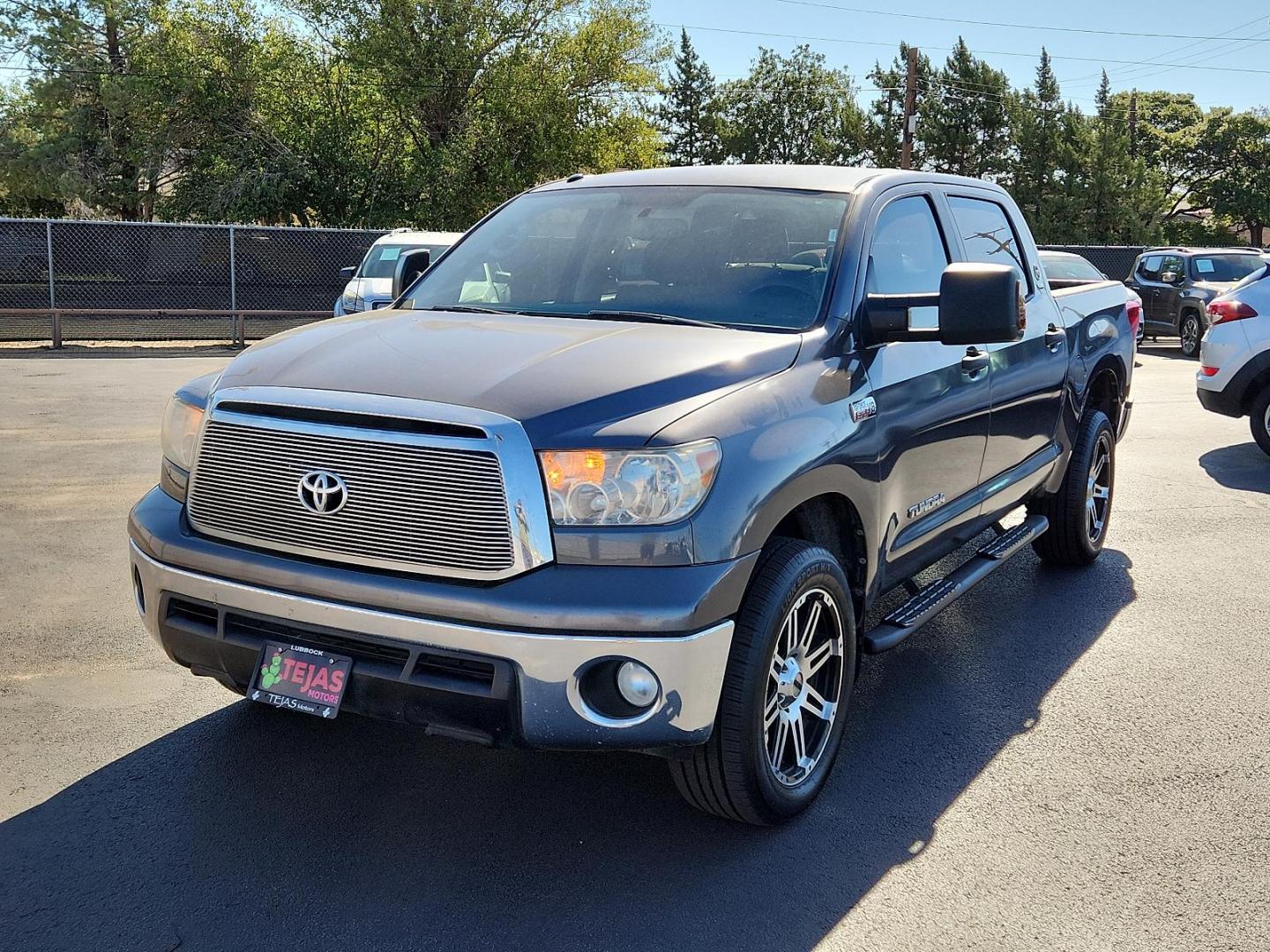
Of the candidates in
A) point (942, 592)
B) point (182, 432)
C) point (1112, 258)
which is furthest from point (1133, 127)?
point (182, 432)

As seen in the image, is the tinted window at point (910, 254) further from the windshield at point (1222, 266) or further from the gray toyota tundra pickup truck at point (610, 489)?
the windshield at point (1222, 266)

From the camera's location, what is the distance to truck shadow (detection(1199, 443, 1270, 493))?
9352 millimetres

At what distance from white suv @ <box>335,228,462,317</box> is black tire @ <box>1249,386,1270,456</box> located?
888 centimetres

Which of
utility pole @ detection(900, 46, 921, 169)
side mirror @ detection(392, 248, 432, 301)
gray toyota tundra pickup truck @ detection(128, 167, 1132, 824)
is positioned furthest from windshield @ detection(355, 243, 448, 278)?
utility pole @ detection(900, 46, 921, 169)

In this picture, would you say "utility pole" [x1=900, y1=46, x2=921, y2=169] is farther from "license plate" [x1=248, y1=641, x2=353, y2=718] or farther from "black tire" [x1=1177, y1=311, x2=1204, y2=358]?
"license plate" [x1=248, y1=641, x2=353, y2=718]

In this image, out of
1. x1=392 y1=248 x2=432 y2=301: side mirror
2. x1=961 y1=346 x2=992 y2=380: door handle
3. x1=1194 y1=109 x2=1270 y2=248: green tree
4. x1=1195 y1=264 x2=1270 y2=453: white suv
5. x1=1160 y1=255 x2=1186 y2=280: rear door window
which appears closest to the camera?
x1=961 y1=346 x2=992 y2=380: door handle

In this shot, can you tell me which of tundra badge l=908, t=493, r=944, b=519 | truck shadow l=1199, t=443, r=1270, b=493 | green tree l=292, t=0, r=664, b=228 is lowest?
truck shadow l=1199, t=443, r=1270, b=493

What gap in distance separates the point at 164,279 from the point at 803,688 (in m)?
21.9

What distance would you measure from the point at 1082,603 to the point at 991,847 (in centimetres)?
285

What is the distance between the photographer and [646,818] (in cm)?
370

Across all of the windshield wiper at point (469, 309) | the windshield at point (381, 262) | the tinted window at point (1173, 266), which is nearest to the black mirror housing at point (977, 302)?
the windshield wiper at point (469, 309)

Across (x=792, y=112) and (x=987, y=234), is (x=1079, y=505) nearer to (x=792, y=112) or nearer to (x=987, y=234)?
(x=987, y=234)

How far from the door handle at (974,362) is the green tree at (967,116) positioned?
213ft

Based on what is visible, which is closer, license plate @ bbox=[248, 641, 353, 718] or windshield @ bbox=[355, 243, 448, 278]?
license plate @ bbox=[248, 641, 353, 718]
